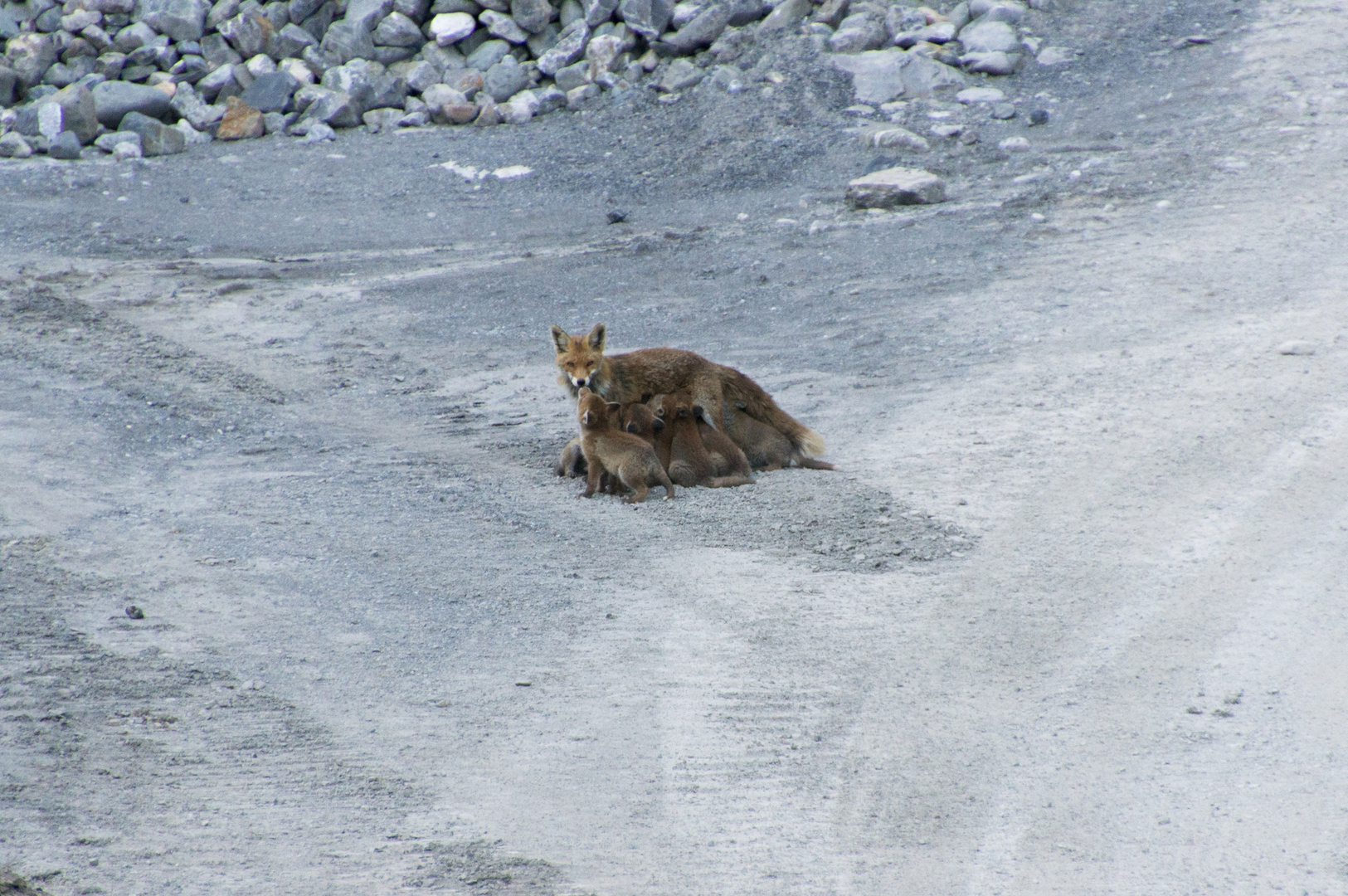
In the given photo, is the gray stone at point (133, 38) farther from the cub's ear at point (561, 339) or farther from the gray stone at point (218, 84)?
the cub's ear at point (561, 339)

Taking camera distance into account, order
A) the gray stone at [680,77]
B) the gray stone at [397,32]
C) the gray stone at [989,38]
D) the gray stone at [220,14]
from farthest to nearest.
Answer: the gray stone at [220,14] → the gray stone at [397,32] → the gray stone at [680,77] → the gray stone at [989,38]

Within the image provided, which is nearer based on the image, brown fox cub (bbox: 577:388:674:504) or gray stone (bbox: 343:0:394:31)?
brown fox cub (bbox: 577:388:674:504)

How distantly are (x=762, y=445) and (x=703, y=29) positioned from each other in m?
11.2

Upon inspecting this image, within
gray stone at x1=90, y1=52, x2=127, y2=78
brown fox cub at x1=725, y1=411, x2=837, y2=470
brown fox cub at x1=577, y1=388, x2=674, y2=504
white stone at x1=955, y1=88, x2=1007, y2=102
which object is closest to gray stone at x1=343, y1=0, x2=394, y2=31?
gray stone at x1=90, y1=52, x2=127, y2=78

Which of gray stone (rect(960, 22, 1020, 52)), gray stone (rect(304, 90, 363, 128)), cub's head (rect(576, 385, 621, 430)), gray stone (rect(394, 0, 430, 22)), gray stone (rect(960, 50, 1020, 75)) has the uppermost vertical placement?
gray stone (rect(394, 0, 430, 22))

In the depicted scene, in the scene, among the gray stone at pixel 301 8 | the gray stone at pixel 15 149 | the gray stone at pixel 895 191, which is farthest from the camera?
the gray stone at pixel 301 8

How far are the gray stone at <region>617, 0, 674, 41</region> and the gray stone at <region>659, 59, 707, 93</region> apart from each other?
678 mm

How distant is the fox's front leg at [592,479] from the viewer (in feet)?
23.6

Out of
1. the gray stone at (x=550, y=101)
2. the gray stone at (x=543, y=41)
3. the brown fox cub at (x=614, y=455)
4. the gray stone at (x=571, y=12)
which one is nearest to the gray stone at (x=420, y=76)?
the gray stone at (x=543, y=41)

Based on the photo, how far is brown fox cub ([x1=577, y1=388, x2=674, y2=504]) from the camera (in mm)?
7082

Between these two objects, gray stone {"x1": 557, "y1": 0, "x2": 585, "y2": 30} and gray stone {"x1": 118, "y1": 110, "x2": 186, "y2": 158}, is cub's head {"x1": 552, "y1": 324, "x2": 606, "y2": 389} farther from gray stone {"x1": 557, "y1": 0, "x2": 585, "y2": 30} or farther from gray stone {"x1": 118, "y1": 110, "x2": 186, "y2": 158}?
gray stone {"x1": 557, "y1": 0, "x2": 585, "y2": 30}

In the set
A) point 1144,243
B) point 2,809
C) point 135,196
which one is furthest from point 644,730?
point 135,196

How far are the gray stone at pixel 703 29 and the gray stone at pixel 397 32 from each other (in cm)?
374

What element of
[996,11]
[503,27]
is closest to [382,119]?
[503,27]
